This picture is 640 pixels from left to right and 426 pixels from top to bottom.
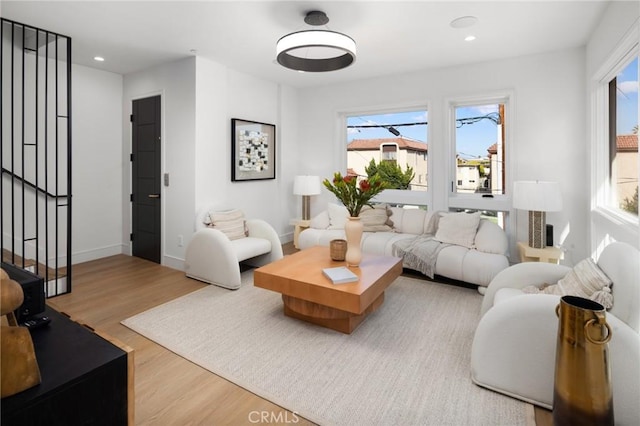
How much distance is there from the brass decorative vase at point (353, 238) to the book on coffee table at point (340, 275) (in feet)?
0.65

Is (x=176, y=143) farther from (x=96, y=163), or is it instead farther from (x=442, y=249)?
(x=442, y=249)

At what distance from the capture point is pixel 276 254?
4246 mm

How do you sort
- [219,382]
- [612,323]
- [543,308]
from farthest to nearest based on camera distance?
[219,382] < [543,308] < [612,323]

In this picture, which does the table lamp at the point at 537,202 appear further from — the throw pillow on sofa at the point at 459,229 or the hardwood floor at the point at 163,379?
the hardwood floor at the point at 163,379

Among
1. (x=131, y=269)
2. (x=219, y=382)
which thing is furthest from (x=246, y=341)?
(x=131, y=269)

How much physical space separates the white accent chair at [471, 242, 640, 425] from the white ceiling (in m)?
2.29

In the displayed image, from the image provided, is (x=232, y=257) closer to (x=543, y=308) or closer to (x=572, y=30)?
(x=543, y=308)

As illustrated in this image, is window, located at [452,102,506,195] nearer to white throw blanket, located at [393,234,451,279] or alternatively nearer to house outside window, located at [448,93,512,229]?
house outside window, located at [448,93,512,229]

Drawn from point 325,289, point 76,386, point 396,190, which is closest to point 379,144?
point 396,190

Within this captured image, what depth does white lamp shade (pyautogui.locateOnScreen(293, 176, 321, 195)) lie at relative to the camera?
5.23 metres

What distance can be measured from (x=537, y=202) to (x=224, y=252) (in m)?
3.28

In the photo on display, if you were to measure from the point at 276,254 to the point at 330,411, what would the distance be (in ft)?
8.41

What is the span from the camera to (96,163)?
472 centimetres

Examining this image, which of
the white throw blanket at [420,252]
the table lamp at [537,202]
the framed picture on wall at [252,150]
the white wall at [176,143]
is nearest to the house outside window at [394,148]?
the white throw blanket at [420,252]
